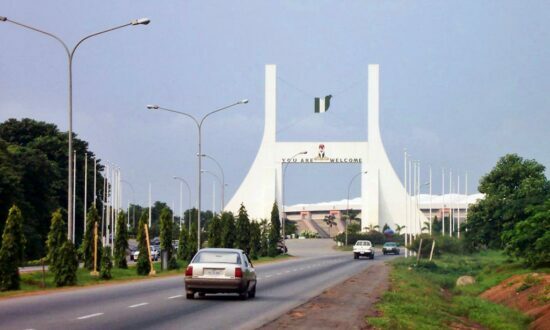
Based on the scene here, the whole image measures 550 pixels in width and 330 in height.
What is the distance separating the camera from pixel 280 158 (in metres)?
107

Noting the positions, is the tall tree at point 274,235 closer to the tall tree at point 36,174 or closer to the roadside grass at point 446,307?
the tall tree at point 36,174

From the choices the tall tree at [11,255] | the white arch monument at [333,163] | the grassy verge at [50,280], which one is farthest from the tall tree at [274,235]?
the tall tree at [11,255]

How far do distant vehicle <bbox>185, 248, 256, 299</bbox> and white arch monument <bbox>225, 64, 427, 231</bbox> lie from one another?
78.0 meters

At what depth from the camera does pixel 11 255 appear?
101ft

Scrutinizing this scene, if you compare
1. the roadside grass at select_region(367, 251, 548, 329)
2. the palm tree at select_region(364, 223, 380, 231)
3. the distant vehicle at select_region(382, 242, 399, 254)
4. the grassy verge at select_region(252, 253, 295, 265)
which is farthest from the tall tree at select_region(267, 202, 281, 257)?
the roadside grass at select_region(367, 251, 548, 329)

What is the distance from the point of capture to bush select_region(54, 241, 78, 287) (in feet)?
108

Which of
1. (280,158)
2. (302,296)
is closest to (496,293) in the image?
(302,296)

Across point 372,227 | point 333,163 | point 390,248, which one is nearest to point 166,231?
point 390,248

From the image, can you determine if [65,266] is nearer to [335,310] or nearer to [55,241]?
[55,241]

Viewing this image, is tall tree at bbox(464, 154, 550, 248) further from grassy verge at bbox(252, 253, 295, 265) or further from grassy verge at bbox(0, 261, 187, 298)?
grassy verge at bbox(252, 253, 295, 265)

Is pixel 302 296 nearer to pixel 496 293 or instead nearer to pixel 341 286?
pixel 341 286

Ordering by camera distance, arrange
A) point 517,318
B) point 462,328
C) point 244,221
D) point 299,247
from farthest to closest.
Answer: point 299,247
point 244,221
point 517,318
point 462,328

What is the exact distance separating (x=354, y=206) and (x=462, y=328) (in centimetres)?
13533

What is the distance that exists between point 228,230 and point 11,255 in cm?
3822
